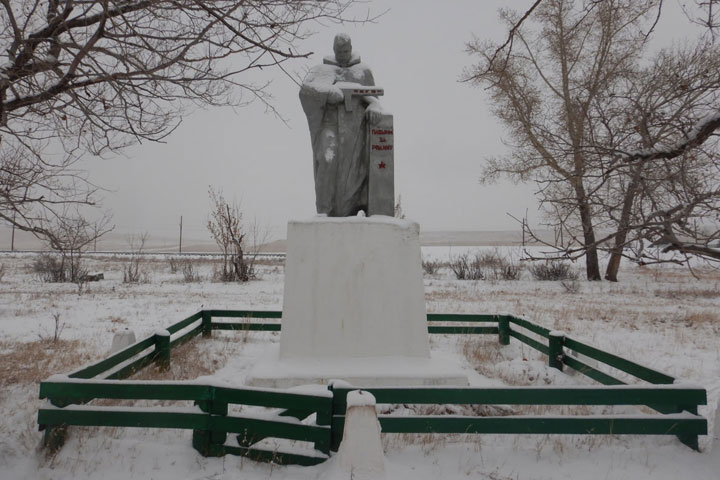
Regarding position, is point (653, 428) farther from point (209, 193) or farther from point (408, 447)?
point (209, 193)

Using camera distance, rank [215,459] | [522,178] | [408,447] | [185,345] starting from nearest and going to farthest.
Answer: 1. [215,459]
2. [408,447]
3. [185,345]
4. [522,178]

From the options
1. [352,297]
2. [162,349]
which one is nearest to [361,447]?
[352,297]

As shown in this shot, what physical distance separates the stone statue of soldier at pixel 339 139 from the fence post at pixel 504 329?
302 cm

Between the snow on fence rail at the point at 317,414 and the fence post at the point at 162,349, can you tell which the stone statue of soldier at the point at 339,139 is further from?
the snow on fence rail at the point at 317,414

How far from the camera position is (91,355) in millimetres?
5840

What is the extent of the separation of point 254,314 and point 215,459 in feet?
13.9

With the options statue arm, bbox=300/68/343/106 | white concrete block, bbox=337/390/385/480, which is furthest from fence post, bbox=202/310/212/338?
white concrete block, bbox=337/390/385/480

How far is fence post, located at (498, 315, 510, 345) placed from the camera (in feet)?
22.4

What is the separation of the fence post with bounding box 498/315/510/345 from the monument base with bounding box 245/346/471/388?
2568mm

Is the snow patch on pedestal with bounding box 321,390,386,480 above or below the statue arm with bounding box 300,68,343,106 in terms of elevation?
below

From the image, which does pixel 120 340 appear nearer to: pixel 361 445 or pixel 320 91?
pixel 320 91

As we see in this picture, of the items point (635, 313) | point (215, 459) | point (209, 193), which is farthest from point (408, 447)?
point (209, 193)

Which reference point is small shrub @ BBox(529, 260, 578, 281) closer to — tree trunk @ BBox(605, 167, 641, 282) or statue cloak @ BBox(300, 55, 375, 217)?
statue cloak @ BBox(300, 55, 375, 217)

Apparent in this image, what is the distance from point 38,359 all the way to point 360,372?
13.3 feet
